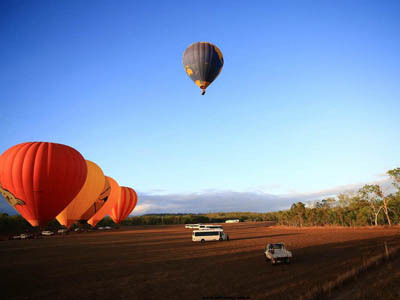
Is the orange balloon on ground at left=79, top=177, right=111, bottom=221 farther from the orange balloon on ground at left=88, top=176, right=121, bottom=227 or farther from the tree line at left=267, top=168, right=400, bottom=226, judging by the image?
the tree line at left=267, top=168, right=400, bottom=226

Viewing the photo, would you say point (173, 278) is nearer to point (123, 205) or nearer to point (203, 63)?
point (203, 63)

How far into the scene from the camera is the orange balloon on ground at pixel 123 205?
62156mm

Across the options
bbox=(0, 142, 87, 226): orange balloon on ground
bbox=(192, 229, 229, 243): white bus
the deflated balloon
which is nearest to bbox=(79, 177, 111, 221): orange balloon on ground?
bbox=(0, 142, 87, 226): orange balloon on ground

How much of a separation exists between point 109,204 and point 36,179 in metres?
26.3

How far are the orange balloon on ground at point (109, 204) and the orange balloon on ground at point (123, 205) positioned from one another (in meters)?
1.46

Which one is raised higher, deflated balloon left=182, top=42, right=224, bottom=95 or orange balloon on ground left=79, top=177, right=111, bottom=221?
deflated balloon left=182, top=42, right=224, bottom=95

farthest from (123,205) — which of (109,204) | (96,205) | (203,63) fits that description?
(203,63)

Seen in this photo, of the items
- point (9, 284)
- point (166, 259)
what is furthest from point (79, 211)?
point (9, 284)

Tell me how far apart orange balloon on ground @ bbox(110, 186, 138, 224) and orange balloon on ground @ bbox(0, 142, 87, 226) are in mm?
34441

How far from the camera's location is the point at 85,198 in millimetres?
36500

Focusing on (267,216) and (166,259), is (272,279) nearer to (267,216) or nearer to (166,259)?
(166,259)

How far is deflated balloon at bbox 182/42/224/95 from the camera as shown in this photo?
34000mm

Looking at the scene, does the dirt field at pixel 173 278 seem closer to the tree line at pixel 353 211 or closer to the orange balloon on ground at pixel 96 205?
the orange balloon on ground at pixel 96 205

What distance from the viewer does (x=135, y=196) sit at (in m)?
66.9
